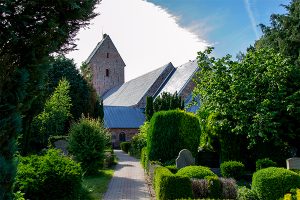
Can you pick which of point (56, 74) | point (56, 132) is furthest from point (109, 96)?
point (56, 132)

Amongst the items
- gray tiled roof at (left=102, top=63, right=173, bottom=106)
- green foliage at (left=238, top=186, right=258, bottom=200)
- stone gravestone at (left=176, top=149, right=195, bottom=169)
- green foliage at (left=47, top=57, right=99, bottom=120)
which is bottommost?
green foliage at (left=238, top=186, right=258, bottom=200)

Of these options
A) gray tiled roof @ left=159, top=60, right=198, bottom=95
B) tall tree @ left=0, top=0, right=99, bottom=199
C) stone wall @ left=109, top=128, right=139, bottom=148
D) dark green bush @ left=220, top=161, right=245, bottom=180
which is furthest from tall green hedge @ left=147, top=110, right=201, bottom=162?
stone wall @ left=109, top=128, right=139, bottom=148

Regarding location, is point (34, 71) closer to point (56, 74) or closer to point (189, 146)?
point (189, 146)

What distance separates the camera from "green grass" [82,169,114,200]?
12346mm

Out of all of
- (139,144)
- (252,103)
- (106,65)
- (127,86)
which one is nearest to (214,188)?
(252,103)

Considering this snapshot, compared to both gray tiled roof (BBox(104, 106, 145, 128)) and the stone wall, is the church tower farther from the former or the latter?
the stone wall

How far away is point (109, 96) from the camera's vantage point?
64500 mm

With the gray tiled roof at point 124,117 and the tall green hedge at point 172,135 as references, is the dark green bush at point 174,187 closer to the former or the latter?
the tall green hedge at point 172,135

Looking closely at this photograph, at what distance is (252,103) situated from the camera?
1984cm

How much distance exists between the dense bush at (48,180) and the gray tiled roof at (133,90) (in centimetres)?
3829

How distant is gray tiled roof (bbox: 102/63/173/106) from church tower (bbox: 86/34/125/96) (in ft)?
10.2

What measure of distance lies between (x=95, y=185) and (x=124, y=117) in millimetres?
33788

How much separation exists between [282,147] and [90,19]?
16.3m

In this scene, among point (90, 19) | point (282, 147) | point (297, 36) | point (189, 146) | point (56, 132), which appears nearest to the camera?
point (90, 19)
